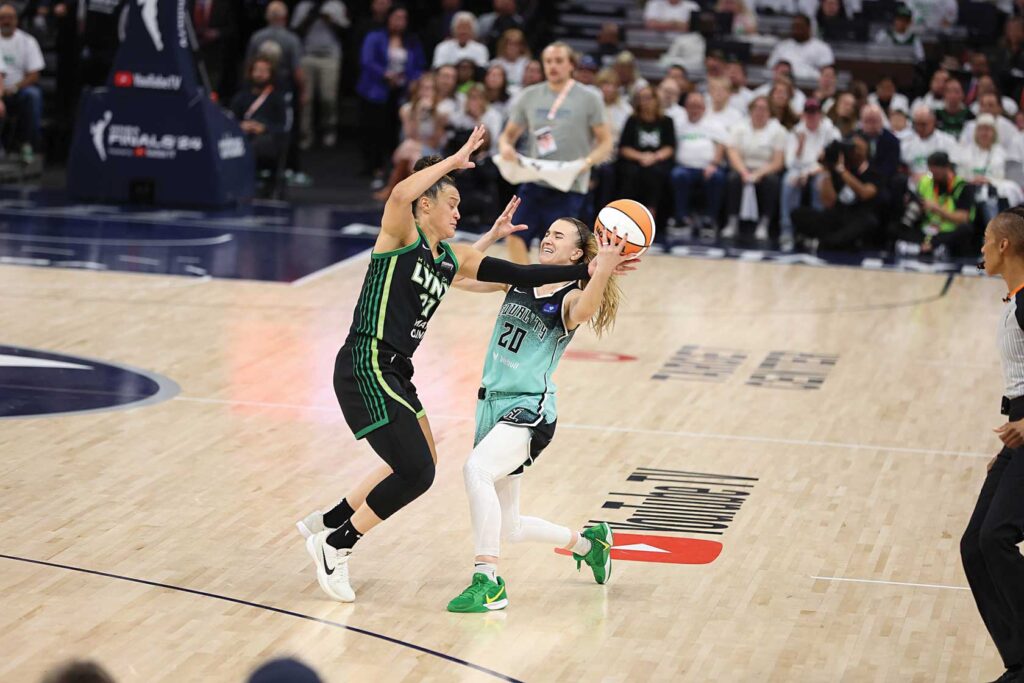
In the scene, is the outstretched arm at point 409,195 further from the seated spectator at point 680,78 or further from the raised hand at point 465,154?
the seated spectator at point 680,78

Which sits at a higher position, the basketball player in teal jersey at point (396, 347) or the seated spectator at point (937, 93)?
the basketball player in teal jersey at point (396, 347)

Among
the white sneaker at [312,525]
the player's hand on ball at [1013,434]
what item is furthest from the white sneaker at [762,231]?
the player's hand on ball at [1013,434]

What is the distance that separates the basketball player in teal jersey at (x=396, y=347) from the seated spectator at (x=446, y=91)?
481 inches

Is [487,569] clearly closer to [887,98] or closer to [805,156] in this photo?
[805,156]

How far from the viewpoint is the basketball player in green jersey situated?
6672 millimetres

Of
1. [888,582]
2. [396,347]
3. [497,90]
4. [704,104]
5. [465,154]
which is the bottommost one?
[497,90]

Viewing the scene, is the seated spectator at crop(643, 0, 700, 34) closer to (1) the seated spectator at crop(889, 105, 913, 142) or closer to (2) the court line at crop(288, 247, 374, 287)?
(1) the seated spectator at crop(889, 105, 913, 142)

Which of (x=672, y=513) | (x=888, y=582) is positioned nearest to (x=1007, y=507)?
(x=888, y=582)

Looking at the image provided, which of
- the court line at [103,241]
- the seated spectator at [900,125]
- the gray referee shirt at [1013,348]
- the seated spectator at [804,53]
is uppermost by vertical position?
the gray referee shirt at [1013,348]

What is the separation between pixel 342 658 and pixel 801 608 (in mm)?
1987

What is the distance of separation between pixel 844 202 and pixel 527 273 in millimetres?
11566

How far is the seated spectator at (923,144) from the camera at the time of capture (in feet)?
58.5

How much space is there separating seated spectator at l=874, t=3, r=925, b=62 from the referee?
16309 mm

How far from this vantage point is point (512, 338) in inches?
269
